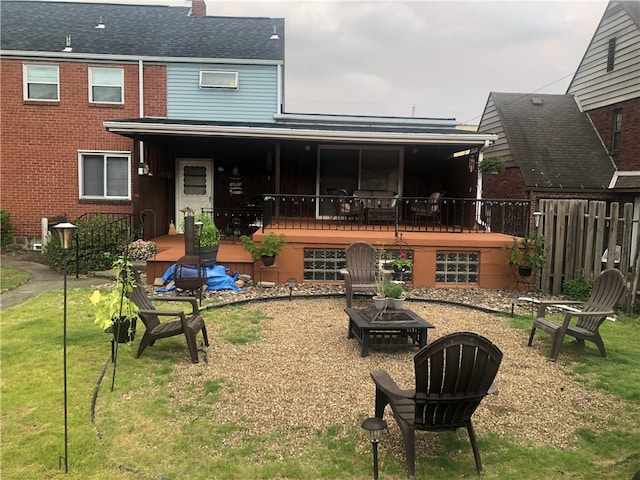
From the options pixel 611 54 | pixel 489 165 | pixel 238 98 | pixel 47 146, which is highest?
pixel 611 54

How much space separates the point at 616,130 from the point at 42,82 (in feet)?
60.5

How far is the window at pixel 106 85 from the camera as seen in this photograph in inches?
552

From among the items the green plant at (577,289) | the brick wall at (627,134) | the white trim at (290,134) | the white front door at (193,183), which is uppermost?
the brick wall at (627,134)

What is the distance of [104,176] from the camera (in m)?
13.9

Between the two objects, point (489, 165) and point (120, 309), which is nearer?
point (120, 309)

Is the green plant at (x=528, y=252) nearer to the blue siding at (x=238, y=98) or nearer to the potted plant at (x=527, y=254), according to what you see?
the potted plant at (x=527, y=254)

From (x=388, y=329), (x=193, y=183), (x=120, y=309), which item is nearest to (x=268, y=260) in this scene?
(x=388, y=329)

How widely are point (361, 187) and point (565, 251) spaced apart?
20.0 feet

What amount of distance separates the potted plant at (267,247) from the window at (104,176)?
6.46m

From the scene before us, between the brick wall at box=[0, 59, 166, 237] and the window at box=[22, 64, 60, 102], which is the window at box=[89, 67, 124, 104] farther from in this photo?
the window at box=[22, 64, 60, 102]

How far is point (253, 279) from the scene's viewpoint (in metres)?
9.61

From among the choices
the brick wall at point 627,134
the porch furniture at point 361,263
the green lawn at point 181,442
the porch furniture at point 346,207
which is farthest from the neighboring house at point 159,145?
the green lawn at point 181,442

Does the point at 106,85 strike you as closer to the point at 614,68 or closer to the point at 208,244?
the point at 208,244

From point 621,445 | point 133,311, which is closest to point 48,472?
point 133,311
